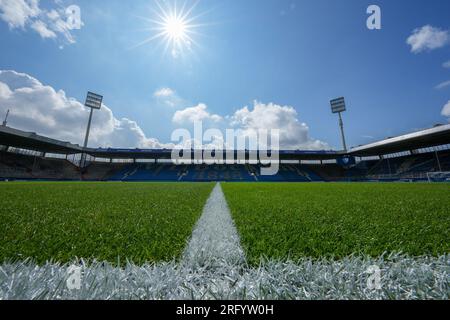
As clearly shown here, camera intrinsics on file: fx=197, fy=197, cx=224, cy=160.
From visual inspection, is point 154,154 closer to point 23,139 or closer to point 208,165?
point 208,165

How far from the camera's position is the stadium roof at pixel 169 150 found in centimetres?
2008

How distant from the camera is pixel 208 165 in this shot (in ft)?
117

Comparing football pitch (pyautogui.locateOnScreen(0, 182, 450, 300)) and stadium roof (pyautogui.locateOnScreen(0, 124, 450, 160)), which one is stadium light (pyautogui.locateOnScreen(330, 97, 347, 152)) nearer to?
stadium roof (pyautogui.locateOnScreen(0, 124, 450, 160))

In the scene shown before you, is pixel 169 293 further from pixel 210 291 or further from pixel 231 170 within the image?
pixel 231 170

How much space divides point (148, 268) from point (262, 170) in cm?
3351

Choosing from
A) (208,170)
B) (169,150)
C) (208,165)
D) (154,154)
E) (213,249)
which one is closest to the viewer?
(213,249)

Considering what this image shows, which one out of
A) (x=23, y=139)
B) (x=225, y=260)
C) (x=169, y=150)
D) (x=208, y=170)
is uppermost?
(x=169, y=150)

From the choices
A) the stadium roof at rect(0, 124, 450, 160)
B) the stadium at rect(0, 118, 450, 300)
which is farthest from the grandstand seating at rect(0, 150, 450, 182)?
the stadium at rect(0, 118, 450, 300)

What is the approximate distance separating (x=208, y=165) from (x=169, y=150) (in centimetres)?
831

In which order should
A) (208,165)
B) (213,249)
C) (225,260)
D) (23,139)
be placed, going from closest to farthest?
(225,260) → (213,249) → (23,139) → (208,165)

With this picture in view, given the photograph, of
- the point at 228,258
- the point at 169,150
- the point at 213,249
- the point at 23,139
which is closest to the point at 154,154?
the point at 169,150

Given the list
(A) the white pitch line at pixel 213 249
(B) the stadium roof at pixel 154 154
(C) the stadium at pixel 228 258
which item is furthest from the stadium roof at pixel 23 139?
(A) the white pitch line at pixel 213 249

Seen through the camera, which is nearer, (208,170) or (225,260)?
(225,260)

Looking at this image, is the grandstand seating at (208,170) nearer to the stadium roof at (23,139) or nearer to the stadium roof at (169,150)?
the stadium roof at (169,150)
